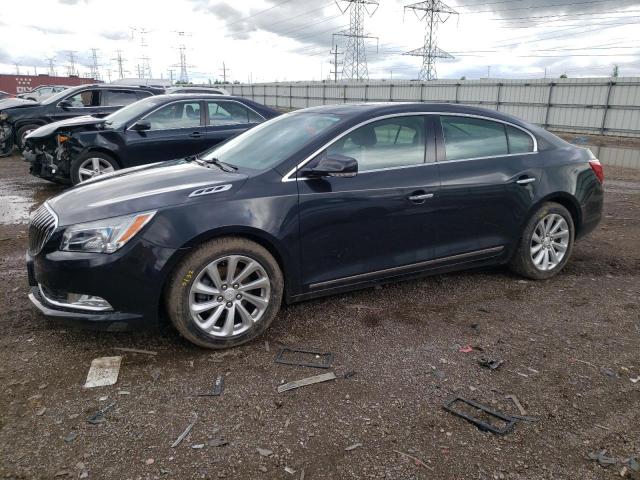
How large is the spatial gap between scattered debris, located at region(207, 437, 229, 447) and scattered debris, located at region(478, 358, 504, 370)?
1.74 meters

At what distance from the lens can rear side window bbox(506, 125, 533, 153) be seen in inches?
185

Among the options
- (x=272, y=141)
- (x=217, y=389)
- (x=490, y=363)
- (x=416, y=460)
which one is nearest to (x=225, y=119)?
(x=272, y=141)

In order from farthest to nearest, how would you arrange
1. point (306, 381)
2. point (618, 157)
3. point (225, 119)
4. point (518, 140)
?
point (618, 157) → point (225, 119) → point (518, 140) → point (306, 381)

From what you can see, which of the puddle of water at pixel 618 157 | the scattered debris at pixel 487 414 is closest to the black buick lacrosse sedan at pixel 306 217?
the scattered debris at pixel 487 414

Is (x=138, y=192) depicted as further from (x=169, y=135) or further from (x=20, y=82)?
(x=20, y=82)

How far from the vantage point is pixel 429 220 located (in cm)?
417

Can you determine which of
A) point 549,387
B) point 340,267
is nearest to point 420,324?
point 340,267

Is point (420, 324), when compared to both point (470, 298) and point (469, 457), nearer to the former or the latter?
point (470, 298)

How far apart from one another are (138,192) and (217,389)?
144cm

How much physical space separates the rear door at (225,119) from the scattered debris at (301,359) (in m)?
5.66

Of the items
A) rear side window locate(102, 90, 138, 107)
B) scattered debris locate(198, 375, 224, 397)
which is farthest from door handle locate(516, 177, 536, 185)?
rear side window locate(102, 90, 138, 107)

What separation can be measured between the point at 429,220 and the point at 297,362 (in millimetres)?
1609

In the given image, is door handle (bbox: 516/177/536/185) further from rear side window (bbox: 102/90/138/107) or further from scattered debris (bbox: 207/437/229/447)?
rear side window (bbox: 102/90/138/107)

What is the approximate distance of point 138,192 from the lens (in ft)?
11.6
